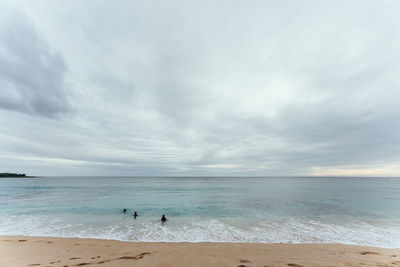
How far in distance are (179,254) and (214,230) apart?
608 centimetres

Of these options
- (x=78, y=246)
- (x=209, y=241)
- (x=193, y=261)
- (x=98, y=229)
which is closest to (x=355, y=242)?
(x=209, y=241)

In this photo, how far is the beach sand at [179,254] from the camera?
857 cm

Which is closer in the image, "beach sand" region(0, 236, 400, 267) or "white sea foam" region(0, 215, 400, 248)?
"beach sand" region(0, 236, 400, 267)

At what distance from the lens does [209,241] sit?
40.2ft

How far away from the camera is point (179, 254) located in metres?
9.65

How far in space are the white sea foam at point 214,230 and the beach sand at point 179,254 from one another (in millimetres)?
1438

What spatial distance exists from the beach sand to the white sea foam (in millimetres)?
1438

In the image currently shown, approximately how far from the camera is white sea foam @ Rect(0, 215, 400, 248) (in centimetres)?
1288

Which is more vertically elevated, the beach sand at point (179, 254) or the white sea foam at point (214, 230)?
the beach sand at point (179, 254)

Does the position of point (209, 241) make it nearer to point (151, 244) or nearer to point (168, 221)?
point (151, 244)

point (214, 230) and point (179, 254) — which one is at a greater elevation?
point (179, 254)

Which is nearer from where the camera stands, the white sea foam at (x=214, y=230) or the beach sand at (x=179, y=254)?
the beach sand at (x=179, y=254)

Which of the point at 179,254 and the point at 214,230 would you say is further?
the point at 214,230

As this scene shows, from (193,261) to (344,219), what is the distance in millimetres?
20238
